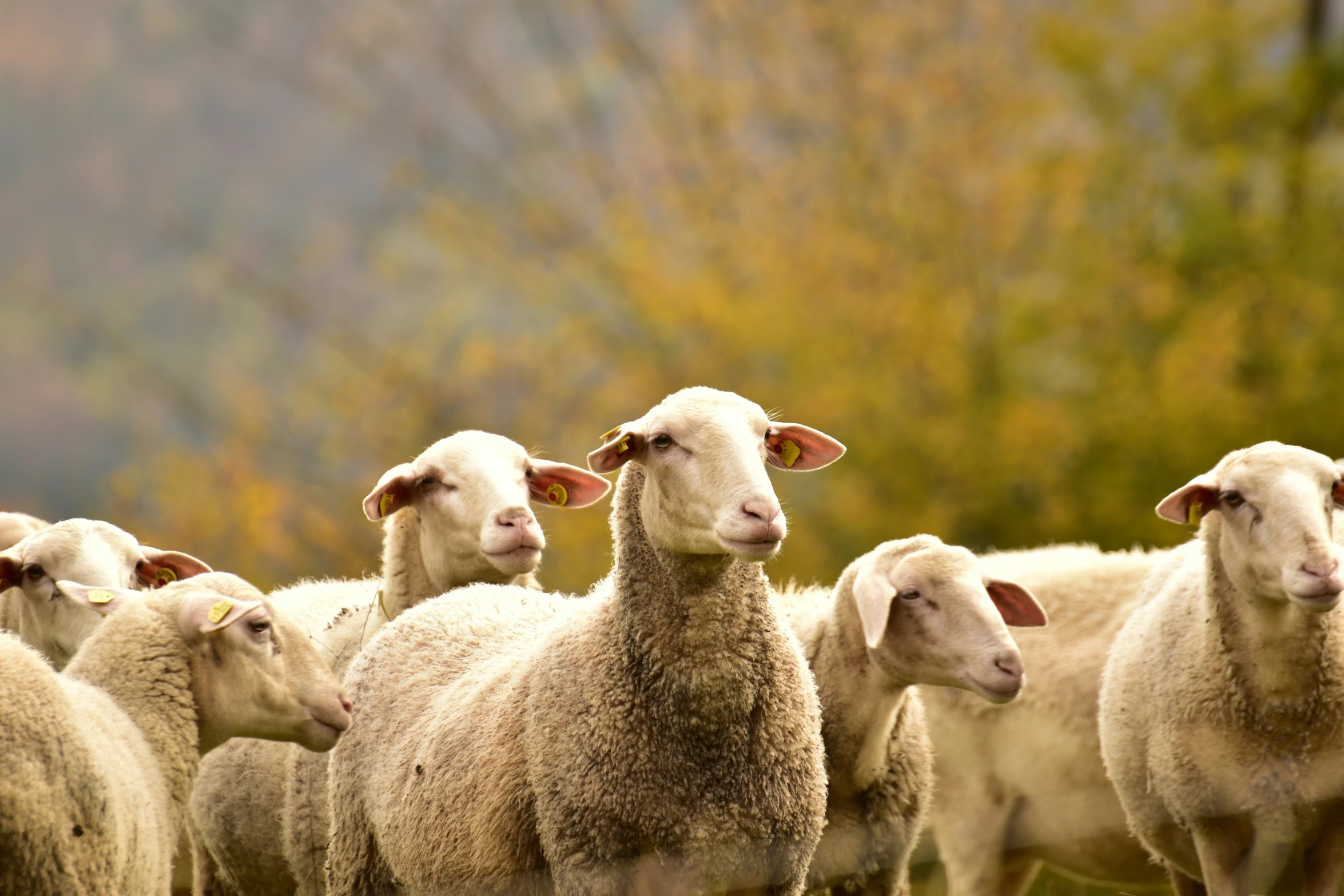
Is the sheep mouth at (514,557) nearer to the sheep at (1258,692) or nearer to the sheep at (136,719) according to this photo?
the sheep at (136,719)

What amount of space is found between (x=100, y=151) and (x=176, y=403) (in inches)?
445

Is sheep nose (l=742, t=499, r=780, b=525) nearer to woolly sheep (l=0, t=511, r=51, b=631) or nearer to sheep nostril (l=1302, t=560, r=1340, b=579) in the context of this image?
sheep nostril (l=1302, t=560, r=1340, b=579)

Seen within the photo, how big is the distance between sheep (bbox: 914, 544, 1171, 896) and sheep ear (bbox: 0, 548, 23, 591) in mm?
3512

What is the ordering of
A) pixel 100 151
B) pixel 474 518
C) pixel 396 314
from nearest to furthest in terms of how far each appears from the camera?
1. pixel 474 518
2. pixel 396 314
3. pixel 100 151

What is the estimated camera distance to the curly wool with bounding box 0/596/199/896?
11.7 feet

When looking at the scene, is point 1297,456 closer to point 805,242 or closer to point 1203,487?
point 1203,487

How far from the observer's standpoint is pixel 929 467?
16.8 meters

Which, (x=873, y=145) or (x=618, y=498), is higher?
(x=873, y=145)

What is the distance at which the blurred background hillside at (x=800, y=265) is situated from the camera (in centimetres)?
1638

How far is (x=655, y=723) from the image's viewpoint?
12.4ft

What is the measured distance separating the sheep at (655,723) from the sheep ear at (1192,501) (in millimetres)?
1225

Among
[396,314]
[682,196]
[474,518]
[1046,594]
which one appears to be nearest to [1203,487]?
[1046,594]

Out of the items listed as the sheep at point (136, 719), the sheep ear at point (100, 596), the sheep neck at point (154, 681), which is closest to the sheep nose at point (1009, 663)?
the sheep at point (136, 719)

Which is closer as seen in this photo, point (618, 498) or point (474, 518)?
point (618, 498)
